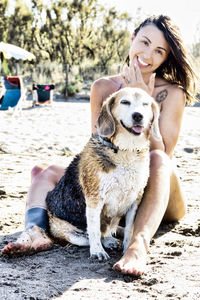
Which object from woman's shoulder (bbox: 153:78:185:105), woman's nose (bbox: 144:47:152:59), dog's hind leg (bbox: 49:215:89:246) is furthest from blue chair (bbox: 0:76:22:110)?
dog's hind leg (bbox: 49:215:89:246)

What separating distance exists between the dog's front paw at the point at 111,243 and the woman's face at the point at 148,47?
5.21 ft

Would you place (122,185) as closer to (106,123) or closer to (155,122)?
(106,123)

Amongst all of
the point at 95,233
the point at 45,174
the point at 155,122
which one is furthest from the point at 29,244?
the point at 155,122

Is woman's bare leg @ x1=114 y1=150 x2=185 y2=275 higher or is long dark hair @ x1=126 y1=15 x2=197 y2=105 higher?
long dark hair @ x1=126 y1=15 x2=197 y2=105

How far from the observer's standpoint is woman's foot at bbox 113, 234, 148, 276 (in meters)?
2.45

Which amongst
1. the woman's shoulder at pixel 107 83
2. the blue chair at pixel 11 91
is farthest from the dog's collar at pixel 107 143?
the blue chair at pixel 11 91

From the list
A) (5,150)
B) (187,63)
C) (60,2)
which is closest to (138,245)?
(187,63)

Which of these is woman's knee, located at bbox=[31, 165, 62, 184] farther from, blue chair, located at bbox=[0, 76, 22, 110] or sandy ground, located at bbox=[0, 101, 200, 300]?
blue chair, located at bbox=[0, 76, 22, 110]

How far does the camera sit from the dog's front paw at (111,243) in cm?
304

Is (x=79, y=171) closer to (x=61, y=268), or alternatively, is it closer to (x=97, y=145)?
(x=97, y=145)

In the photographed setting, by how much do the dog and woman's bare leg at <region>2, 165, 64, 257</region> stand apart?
27 centimetres

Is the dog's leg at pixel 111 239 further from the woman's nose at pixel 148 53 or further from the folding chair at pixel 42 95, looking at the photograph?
the folding chair at pixel 42 95

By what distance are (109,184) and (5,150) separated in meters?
4.82

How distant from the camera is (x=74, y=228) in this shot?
Result: 122 inches
